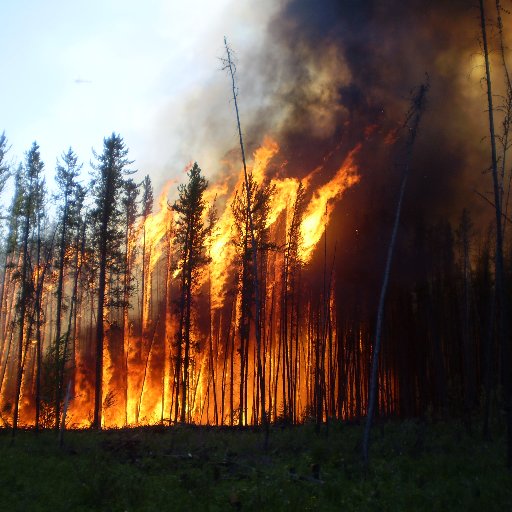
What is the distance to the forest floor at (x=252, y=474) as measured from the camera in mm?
9766

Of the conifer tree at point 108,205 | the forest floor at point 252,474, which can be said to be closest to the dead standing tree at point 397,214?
the forest floor at point 252,474

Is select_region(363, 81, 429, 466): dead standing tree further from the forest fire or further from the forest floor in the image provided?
the forest fire

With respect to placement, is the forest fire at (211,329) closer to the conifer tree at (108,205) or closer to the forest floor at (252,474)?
the conifer tree at (108,205)

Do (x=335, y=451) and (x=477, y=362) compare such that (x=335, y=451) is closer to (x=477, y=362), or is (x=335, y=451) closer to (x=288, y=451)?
(x=288, y=451)

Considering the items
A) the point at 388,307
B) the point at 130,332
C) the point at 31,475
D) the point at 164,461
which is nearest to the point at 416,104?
the point at 164,461

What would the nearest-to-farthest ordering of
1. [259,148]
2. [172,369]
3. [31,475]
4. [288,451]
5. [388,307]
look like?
1. [31,475]
2. [288,451]
3. [388,307]
4. [172,369]
5. [259,148]

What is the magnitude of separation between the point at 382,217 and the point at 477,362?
11.7 m

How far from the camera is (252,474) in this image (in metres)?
12.5

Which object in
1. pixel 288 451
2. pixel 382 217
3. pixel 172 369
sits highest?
pixel 382 217

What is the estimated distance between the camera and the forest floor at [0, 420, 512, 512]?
384 inches

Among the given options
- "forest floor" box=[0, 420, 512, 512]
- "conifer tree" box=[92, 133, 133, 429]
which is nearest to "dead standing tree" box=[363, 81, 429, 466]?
"forest floor" box=[0, 420, 512, 512]

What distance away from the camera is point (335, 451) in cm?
1667

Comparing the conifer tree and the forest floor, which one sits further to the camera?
the conifer tree

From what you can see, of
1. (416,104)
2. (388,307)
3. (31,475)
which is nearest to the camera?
(31,475)
